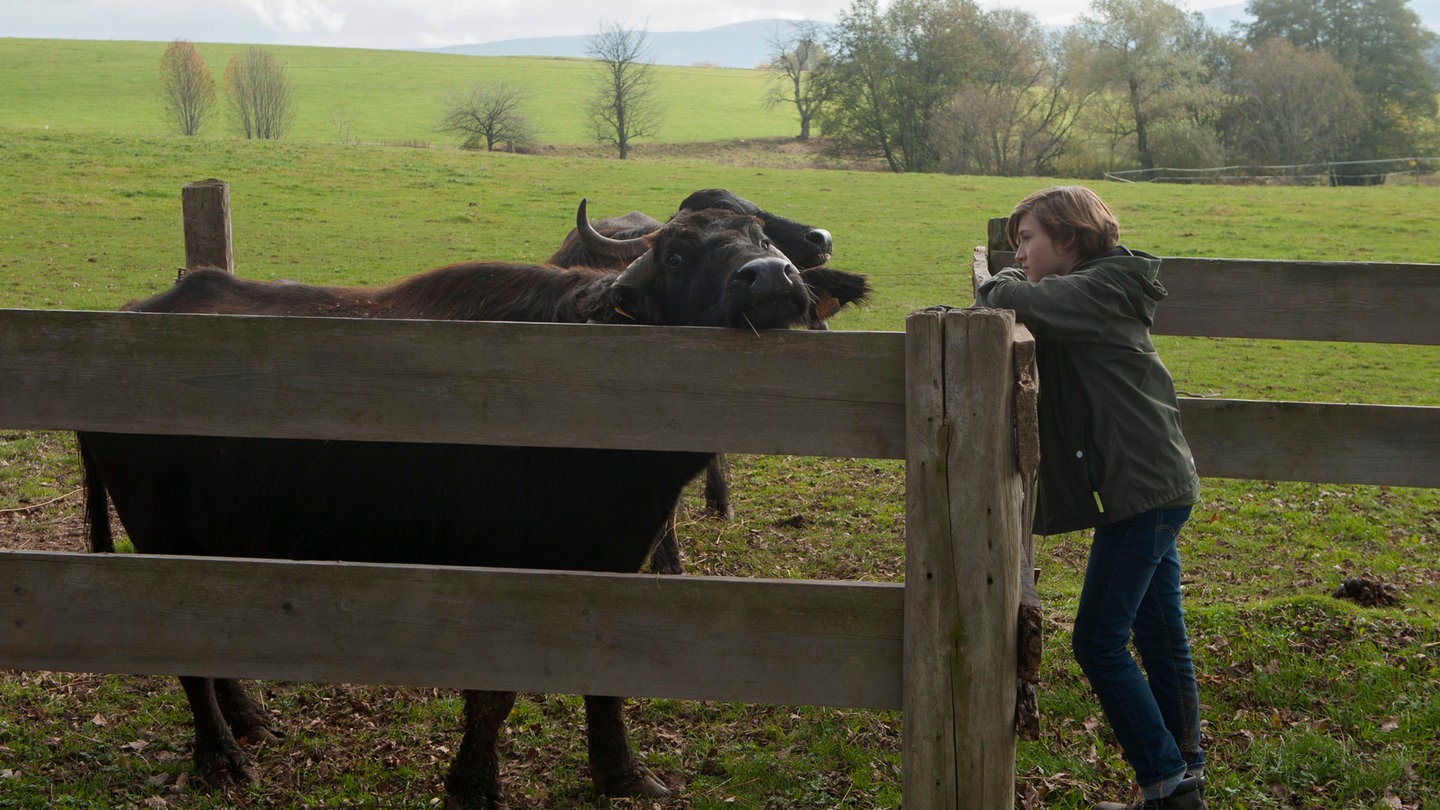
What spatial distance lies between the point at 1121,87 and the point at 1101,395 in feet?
190

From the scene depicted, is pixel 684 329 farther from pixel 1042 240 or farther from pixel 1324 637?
pixel 1324 637

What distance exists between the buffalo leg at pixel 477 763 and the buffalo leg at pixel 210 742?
1.05m

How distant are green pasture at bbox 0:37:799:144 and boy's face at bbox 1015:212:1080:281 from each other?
2079 inches

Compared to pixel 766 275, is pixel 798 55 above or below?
above

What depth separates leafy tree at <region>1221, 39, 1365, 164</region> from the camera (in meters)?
51.2

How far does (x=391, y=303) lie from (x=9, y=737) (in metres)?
2.63

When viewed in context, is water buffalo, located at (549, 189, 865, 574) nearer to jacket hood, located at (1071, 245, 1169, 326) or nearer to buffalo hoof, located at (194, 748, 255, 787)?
jacket hood, located at (1071, 245, 1169, 326)

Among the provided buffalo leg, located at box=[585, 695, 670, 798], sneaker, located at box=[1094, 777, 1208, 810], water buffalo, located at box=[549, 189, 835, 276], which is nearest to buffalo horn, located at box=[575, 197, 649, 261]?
water buffalo, located at box=[549, 189, 835, 276]

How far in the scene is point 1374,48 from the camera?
5862cm

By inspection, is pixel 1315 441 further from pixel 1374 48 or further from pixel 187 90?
pixel 1374 48

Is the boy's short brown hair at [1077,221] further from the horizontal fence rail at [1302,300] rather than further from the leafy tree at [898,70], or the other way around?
the leafy tree at [898,70]

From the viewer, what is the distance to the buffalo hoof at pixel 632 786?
15.0ft

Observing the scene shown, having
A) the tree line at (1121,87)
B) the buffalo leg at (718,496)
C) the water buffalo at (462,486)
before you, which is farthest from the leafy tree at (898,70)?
the water buffalo at (462,486)

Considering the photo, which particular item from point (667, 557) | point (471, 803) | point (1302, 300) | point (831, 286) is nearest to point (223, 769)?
point (471, 803)
